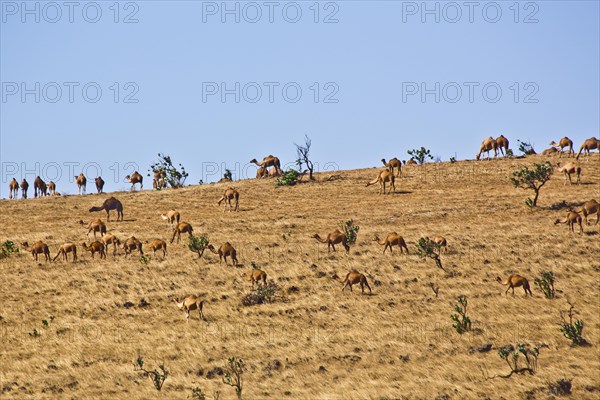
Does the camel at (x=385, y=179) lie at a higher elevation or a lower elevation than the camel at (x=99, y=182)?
lower

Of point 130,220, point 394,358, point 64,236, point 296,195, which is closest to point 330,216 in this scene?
point 296,195

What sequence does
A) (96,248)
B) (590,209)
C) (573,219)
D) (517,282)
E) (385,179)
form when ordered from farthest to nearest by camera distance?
(385,179)
(590,209)
(573,219)
(96,248)
(517,282)

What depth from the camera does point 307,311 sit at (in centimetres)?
3219

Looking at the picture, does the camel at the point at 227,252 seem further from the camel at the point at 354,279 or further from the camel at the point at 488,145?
the camel at the point at 488,145

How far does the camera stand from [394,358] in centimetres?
2828

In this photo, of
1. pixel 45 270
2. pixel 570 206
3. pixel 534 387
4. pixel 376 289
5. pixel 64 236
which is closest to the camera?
pixel 534 387

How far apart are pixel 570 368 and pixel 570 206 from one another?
21.1 metres

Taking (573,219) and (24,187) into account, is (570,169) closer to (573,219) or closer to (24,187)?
(573,219)

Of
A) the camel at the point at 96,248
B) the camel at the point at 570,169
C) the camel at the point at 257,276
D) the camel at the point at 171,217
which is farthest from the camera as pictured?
the camel at the point at 570,169

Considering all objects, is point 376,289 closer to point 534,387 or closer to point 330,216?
point 534,387

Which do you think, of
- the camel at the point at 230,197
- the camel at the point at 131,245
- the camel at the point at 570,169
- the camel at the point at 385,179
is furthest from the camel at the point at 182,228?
the camel at the point at 570,169

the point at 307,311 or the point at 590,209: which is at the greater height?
the point at 590,209

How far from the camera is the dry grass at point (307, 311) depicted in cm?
2667

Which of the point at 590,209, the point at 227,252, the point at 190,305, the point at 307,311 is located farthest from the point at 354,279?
the point at 590,209
